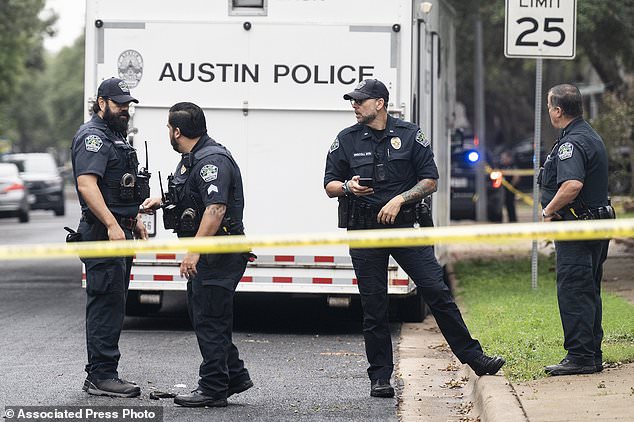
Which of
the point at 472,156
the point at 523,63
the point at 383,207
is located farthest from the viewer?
the point at 523,63

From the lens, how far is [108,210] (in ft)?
26.0

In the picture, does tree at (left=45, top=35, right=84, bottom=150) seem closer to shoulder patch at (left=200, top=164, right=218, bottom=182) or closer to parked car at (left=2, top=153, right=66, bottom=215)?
parked car at (left=2, top=153, right=66, bottom=215)

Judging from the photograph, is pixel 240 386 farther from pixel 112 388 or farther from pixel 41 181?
pixel 41 181

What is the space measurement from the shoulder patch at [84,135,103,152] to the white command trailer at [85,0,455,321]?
292cm

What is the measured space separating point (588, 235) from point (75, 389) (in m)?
3.31

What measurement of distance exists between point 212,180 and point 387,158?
1234mm

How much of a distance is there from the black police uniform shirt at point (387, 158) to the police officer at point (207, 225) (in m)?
0.84

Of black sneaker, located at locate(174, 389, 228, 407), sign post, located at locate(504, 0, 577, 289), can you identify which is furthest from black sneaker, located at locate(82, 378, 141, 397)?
sign post, located at locate(504, 0, 577, 289)

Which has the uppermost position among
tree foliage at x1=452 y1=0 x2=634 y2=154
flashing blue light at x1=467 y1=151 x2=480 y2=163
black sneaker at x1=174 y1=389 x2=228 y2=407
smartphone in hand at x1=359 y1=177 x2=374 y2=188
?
tree foliage at x1=452 y1=0 x2=634 y2=154

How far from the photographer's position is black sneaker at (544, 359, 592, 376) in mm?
8045

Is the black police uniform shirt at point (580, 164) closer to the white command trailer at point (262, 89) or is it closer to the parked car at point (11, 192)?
the white command trailer at point (262, 89)

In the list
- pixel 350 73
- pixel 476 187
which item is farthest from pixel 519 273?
pixel 476 187

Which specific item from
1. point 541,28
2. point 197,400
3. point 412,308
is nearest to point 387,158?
point 197,400

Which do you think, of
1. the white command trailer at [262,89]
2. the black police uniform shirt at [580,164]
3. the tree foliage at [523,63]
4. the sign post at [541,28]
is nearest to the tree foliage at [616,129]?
the tree foliage at [523,63]
